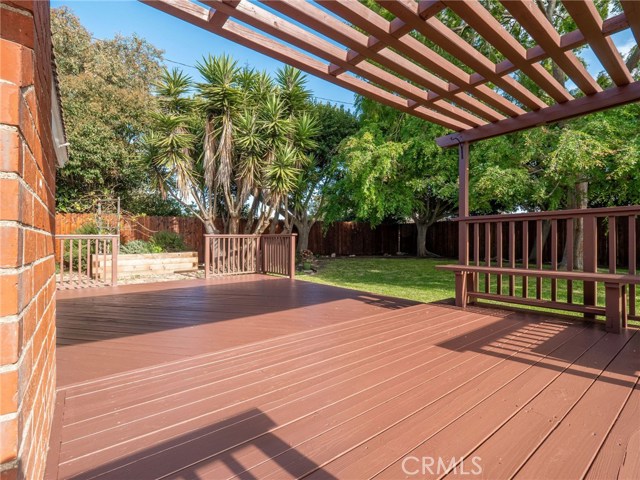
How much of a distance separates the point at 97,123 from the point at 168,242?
4.48 m

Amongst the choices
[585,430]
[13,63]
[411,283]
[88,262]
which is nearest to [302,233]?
[411,283]

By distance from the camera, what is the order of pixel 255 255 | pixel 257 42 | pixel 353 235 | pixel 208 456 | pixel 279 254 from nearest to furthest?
pixel 208 456
pixel 257 42
pixel 279 254
pixel 255 255
pixel 353 235

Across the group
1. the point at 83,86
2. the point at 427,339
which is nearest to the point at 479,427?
the point at 427,339

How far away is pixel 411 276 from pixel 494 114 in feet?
17.9

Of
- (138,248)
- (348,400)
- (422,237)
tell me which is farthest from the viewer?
(422,237)

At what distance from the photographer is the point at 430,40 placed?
217 centimetres

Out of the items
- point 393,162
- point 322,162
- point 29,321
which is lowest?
point 29,321

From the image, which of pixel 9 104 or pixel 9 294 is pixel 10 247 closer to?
pixel 9 294

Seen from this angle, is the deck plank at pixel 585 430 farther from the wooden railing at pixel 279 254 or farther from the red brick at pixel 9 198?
the wooden railing at pixel 279 254

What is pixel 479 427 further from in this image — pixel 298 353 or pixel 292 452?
pixel 298 353

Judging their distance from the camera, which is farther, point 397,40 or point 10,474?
point 397,40

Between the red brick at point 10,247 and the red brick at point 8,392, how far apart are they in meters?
0.19

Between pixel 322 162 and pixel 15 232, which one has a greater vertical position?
pixel 322 162

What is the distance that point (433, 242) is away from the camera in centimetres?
1462
